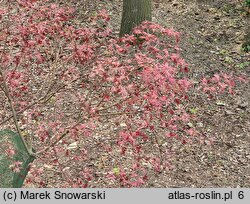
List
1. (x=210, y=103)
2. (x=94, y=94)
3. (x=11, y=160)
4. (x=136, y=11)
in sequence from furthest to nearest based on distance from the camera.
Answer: (x=136, y=11) → (x=210, y=103) → (x=94, y=94) → (x=11, y=160)

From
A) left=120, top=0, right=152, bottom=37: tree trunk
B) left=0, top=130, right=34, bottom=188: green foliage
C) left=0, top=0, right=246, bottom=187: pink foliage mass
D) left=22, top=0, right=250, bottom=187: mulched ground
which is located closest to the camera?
left=0, top=0, right=246, bottom=187: pink foliage mass

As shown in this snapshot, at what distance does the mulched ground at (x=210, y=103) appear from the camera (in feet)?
18.2

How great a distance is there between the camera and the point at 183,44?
779 centimetres

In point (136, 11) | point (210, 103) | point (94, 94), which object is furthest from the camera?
point (136, 11)

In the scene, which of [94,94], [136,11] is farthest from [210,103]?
[136,11]

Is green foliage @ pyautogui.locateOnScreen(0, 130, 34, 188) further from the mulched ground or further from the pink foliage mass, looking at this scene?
the mulched ground

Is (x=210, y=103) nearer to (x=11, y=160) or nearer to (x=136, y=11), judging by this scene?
(x=136, y=11)

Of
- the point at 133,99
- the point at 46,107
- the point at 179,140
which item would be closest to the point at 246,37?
the point at 179,140

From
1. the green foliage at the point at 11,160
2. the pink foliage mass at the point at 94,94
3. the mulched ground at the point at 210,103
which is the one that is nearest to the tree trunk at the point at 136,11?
the pink foliage mass at the point at 94,94

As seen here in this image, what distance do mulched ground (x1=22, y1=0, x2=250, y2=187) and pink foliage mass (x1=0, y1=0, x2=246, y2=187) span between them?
0.72 ft

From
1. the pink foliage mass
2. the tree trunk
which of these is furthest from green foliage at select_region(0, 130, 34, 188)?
the tree trunk

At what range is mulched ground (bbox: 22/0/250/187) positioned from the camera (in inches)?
219

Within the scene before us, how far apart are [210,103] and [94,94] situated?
1.86 metres

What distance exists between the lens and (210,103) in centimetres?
661
